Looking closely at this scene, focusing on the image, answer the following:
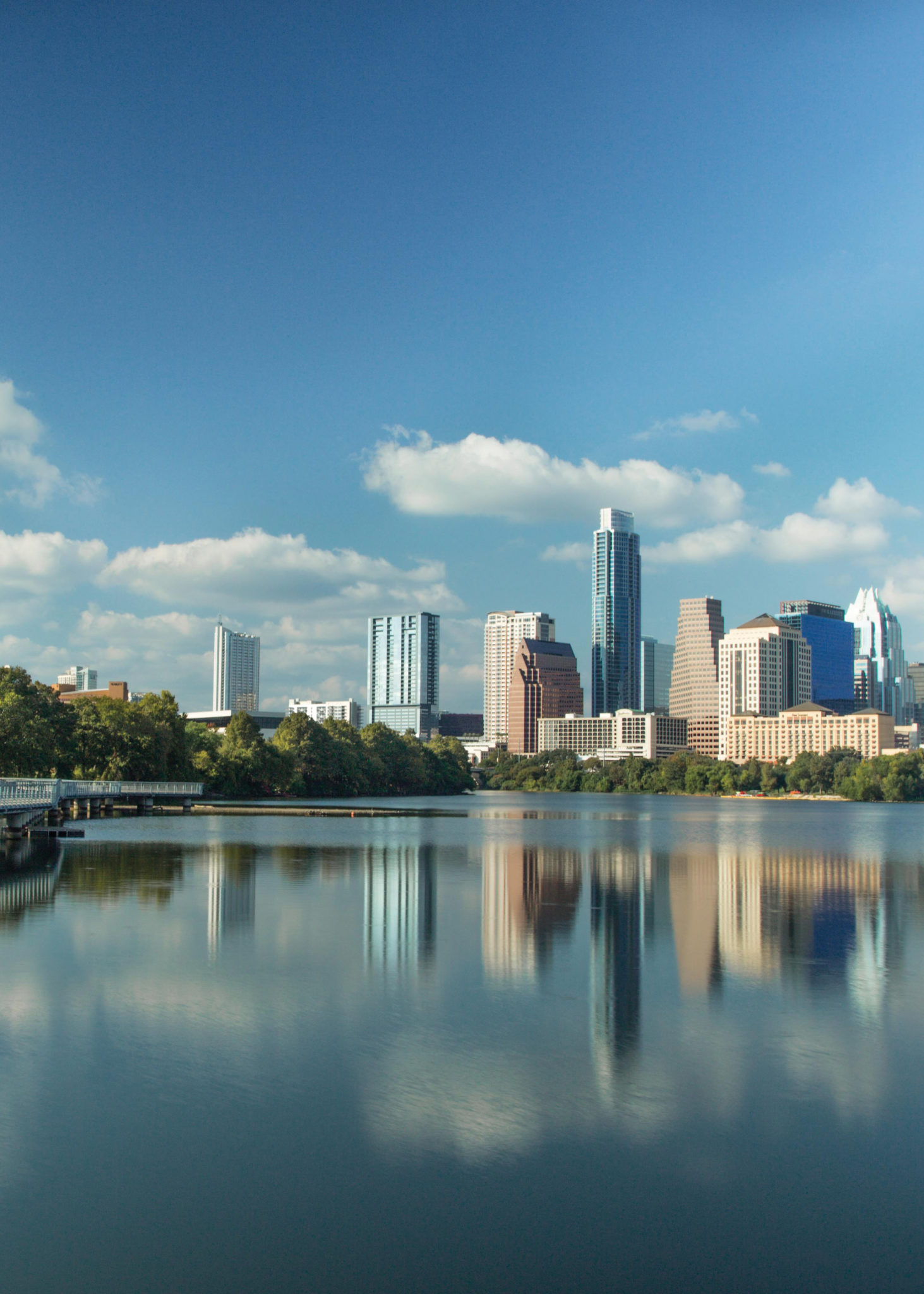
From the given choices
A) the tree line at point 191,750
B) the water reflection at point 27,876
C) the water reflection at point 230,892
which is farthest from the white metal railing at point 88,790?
the water reflection at point 230,892

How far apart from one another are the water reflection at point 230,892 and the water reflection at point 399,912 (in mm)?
2821

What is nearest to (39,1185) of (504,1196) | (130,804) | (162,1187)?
(162,1187)

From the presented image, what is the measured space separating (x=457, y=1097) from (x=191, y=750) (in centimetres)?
8643

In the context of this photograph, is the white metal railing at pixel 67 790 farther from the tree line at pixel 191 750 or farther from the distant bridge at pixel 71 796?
the tree line at pixel 191 750

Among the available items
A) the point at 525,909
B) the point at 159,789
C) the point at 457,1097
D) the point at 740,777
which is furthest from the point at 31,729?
the point at 740,777

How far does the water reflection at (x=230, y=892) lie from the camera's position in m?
22.4

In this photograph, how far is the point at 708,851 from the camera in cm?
4609

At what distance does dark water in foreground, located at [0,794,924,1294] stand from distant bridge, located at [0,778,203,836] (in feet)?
70.7

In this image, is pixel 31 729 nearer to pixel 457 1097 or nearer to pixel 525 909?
pixel 525 909

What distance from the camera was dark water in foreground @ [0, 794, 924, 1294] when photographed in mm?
8492

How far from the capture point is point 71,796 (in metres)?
60.3

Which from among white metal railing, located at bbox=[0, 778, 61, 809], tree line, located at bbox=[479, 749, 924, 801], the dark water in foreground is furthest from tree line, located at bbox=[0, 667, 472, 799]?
tree line, located at bbox=[479, 749, 924, 801]

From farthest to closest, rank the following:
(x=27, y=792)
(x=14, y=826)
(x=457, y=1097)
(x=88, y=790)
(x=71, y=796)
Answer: (x=88, y=790) < (x=71, y=796) < (x=27, y=792) < (x=14, y=826) < (x=457, y=1097)

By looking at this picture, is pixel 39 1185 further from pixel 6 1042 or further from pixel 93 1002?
pixel 93 1002
